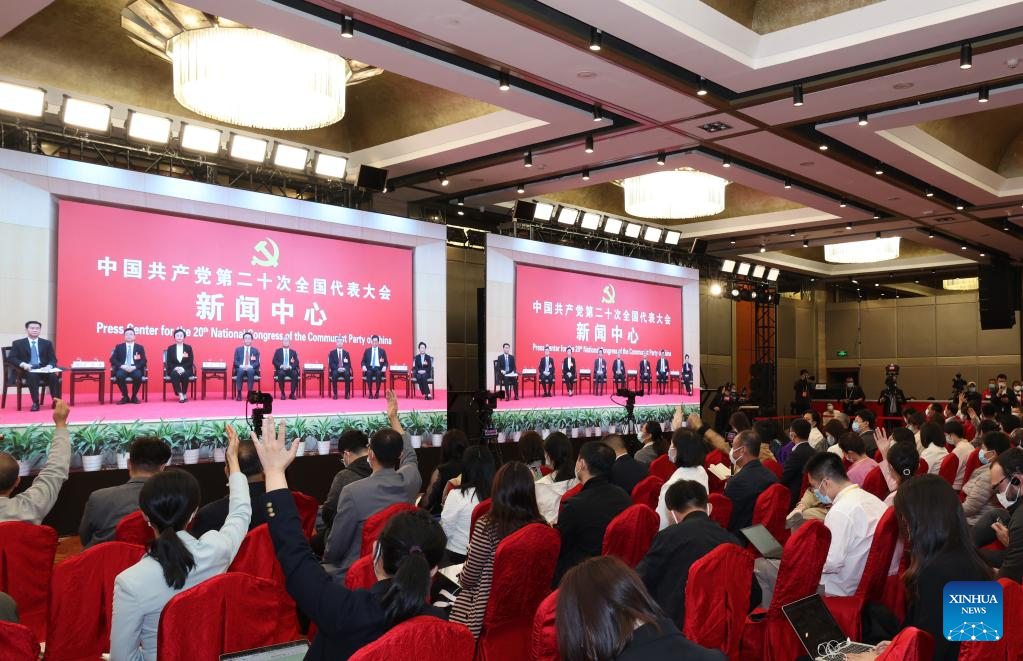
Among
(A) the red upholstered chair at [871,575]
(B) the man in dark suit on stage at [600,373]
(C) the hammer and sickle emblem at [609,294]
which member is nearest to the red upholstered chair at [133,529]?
(A) the red upholstered chair at [871,575]

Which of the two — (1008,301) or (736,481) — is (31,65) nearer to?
(736,481)

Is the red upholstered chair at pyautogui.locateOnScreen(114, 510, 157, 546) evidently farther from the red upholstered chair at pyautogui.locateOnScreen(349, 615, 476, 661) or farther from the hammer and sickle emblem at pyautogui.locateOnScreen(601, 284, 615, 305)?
the hammer and sickle emblem at pyautogui.locateOnScreen(601, 284, 615, 305)

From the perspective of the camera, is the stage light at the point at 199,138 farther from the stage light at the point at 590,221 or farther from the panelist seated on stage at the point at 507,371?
the stage light at the point at 590,221

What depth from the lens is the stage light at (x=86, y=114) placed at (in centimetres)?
783

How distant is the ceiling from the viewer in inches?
251

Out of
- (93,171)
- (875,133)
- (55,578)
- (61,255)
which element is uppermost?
(875,133)

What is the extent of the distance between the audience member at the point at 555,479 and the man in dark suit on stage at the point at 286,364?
16.2 feet

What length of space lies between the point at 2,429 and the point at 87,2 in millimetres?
4097

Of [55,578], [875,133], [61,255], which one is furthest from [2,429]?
[875,133]

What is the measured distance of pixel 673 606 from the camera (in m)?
3.32

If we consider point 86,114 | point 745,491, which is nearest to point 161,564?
point 745,491

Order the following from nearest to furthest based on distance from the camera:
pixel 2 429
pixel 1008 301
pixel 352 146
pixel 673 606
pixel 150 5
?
pixel 673 606 → pixel 150 5 → pixel 2 429 → pixel 352 146 → pixel 1008 301

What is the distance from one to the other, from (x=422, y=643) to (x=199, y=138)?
26.1ft

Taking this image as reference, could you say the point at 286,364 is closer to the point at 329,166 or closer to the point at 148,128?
the point at 329,166
